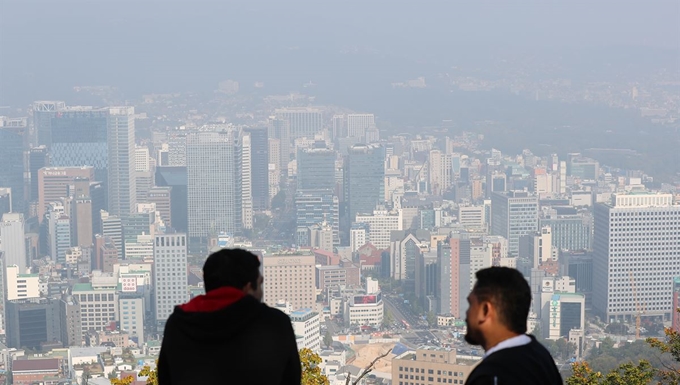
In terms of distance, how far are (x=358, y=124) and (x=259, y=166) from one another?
705 cm

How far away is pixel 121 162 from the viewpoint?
26.3 meters

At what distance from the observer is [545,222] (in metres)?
21.4

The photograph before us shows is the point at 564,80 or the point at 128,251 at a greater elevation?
the point at 564,80

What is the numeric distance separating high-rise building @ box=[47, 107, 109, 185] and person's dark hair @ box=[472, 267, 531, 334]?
25908 millimetres

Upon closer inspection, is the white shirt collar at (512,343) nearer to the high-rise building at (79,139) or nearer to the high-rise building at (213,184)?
the high-rise building at (213,184)

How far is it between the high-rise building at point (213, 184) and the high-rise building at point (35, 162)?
11.9 ft

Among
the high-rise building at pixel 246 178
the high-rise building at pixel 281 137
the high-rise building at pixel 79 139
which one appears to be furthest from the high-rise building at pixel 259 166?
the high-rise building at pixel 79 139

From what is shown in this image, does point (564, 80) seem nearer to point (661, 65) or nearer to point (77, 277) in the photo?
point (661, 65)

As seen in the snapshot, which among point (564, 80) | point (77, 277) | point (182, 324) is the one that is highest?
point (564, 80)

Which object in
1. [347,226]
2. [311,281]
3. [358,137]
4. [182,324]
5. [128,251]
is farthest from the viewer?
[358,137]

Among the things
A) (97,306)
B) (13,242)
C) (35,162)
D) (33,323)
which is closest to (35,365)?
(33,323)

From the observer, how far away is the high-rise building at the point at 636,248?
56.4ft

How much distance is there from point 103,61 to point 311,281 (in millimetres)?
26139

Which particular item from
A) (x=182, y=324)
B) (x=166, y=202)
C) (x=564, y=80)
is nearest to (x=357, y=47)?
(x=564, y=80)
